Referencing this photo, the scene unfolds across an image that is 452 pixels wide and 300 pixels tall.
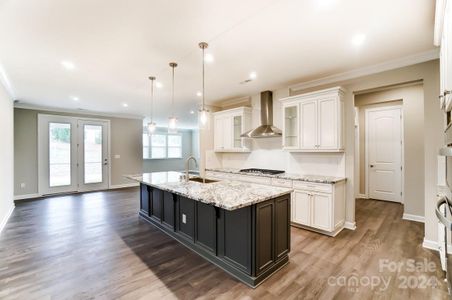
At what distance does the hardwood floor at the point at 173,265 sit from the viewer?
2064 mm

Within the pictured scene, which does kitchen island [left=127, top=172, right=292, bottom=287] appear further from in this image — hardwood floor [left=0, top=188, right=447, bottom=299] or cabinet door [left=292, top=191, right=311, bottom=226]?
cabinet door [left=292, top=191, right=311, bottom=226]

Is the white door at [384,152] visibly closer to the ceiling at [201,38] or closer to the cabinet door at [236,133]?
the ceiling at [201,38]

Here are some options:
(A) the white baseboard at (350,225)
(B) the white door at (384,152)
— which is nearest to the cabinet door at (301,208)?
(A) the white baseboard at (350,225)

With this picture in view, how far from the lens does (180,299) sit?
1970 millimetres

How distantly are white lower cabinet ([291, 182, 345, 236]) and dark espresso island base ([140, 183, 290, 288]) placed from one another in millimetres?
1069

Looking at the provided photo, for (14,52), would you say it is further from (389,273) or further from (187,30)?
(389,273)

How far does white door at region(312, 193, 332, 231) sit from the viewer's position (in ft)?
10.8

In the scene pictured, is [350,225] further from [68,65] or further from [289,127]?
[68,65]

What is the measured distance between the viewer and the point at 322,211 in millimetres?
3354

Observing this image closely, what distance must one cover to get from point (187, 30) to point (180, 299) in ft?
8.82

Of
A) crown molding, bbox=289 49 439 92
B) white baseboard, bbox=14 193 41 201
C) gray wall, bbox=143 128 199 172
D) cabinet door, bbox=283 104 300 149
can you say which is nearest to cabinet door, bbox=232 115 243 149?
cabinet door, bbox=283 104 300 149

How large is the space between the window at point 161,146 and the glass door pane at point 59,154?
374 cm

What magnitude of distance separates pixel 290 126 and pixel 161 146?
26.4 ft

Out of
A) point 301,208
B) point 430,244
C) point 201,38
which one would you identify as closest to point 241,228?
point 301,208
